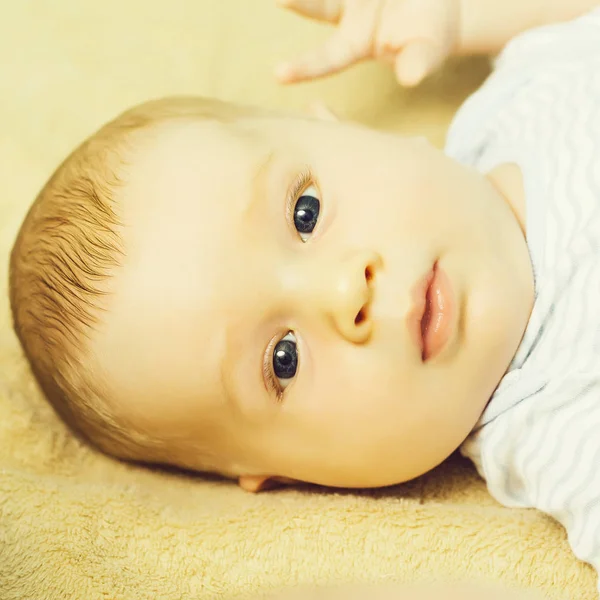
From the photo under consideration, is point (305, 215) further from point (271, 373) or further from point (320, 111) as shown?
point (320, 111)

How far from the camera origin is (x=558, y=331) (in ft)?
3.13

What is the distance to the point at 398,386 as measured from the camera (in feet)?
2.98

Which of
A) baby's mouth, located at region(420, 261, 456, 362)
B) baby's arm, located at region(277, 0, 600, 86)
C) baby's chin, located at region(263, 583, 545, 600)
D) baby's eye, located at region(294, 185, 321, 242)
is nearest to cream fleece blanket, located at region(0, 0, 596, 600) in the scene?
baby's chin, located at region(263, 583, 545, 600)

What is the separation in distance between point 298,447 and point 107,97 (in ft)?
2.91

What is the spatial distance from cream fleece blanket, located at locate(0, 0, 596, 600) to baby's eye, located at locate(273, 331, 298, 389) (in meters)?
0.19

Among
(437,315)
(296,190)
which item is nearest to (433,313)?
(437,315)

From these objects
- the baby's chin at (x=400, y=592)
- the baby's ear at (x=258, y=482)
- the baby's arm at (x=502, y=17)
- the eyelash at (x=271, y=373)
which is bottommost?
the baby's ear at (x=258, y=482)

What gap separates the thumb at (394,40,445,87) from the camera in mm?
1224

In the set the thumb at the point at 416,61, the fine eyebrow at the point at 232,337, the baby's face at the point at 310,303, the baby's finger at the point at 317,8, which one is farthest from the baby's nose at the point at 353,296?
the baby's finger at the point at 317,8

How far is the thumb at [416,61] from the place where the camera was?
1.22 m

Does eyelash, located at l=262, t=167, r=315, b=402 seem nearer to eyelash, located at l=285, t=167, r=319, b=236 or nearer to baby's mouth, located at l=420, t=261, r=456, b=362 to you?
eyelash, located at l=285, t=167, r=319, b=236

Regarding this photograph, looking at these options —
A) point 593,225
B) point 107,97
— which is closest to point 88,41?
point 107,97

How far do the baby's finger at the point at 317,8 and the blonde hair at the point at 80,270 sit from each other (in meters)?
0.31

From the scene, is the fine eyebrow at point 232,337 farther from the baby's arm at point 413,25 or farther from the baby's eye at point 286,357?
the baby's arm at point 413,25
